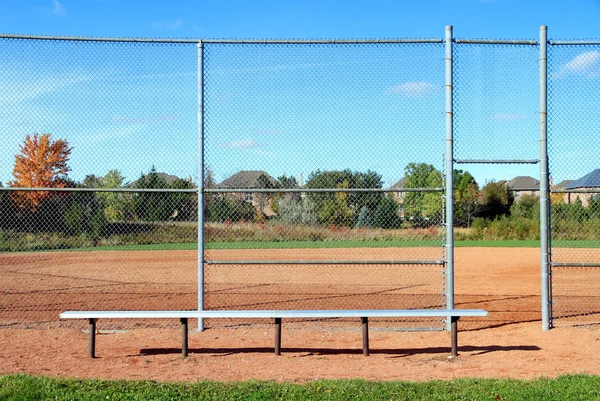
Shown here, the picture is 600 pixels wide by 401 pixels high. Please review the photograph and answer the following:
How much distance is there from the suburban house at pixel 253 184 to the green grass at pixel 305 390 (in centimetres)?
354

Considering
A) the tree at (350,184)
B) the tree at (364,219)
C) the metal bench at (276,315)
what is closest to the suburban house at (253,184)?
the tree at (350,184)

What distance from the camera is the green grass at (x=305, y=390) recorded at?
16.1 ft

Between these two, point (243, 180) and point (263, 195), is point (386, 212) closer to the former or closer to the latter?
point (263, 195)

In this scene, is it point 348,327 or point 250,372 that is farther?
point 348,327

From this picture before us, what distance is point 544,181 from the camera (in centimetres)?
760

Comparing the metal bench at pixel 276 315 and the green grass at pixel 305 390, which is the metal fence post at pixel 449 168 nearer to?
the metal bench at pixel 276 315

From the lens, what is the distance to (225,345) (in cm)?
710

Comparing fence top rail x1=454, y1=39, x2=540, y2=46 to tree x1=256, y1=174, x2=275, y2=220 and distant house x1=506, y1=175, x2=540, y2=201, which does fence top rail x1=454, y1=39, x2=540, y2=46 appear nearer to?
distant house x1=506, y1=175, x2=540, y2=201

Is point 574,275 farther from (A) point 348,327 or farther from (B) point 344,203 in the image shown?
(A) point 348,327

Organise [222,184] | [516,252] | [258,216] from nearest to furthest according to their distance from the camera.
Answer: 1. [222,184]
2. [258,216]
3. [516,252]

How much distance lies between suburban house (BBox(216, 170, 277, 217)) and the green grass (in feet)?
11.6

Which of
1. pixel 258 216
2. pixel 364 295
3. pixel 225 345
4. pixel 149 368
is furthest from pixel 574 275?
pixel 149 368

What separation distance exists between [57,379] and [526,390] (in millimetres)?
3910

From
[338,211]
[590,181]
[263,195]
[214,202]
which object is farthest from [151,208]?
[590,181]
